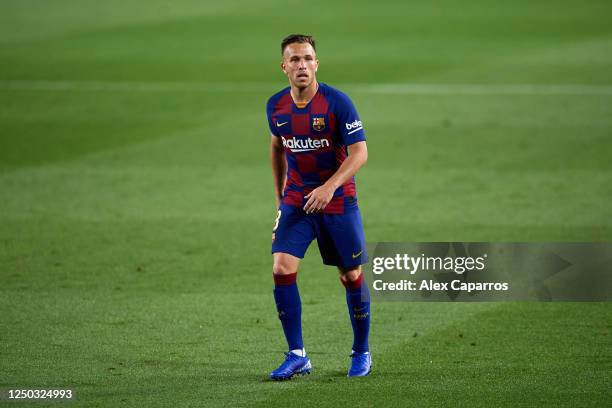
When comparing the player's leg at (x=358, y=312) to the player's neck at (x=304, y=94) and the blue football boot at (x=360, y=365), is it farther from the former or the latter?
the player's neck at (x=304, y=94)

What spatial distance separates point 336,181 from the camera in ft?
24.5

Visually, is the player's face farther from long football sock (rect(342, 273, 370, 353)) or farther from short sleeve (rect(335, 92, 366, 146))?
long football sock (rect(342, 273, 370, 353))

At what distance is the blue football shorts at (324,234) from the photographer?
7.71m

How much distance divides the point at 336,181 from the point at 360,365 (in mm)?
1270

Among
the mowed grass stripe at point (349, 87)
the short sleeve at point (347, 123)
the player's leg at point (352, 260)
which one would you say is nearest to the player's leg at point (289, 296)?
the player's leg at point (352, 260)

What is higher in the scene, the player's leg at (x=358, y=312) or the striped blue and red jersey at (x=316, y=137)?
the striped blue and red jersey at (x=316, y=137)

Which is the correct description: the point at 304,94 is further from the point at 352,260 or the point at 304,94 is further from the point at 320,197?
the point at 352,260

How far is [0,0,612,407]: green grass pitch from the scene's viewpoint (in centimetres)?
793

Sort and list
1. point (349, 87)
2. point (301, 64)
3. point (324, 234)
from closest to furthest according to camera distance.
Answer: point (301, 64) → point (324, 234) → point (349, 87)

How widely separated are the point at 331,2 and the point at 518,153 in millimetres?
15485

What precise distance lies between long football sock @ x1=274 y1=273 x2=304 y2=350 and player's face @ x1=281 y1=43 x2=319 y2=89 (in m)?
1.25
